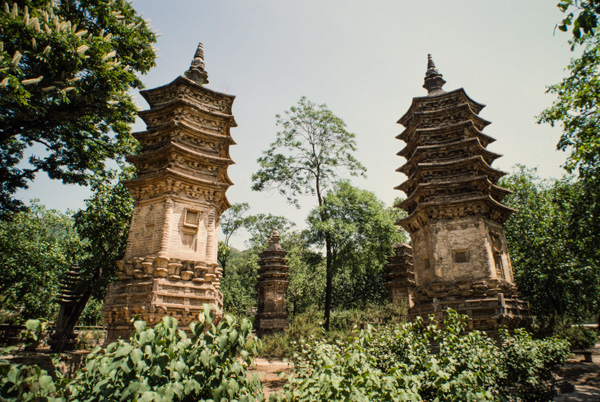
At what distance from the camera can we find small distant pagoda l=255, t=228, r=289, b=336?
18.1 m

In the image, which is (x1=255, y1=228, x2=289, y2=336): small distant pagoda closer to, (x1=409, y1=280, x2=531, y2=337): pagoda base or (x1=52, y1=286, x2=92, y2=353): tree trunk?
(x1=409, y1=280, x2=531, y2=337): pagoda base

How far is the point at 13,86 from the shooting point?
7.45 metres

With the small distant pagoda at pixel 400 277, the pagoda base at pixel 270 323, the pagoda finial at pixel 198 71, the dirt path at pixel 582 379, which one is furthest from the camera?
the small distant pagoda at pixel 400 277

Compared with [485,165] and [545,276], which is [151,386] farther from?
[545,276]

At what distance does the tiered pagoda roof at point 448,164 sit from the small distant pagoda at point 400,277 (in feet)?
18.6

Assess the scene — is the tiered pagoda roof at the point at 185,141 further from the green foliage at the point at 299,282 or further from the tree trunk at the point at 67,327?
the green foliage at the point at 299,282

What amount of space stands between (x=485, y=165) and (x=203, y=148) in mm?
12394

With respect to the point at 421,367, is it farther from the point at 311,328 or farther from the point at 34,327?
the point at 311,328

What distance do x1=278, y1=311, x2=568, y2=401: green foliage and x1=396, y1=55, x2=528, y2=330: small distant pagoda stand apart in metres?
3.17

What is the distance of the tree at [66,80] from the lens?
27.8ft

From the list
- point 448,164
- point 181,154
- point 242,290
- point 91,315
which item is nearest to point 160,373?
point 181,154

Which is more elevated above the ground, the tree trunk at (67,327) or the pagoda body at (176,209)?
the pagoda body at (176,209)

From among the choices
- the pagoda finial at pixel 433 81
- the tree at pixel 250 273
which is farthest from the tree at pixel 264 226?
the pagoda finial at pixel 433 81

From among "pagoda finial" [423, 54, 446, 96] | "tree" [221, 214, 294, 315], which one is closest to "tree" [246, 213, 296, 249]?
"tree" [221, 214, 294, 315]
